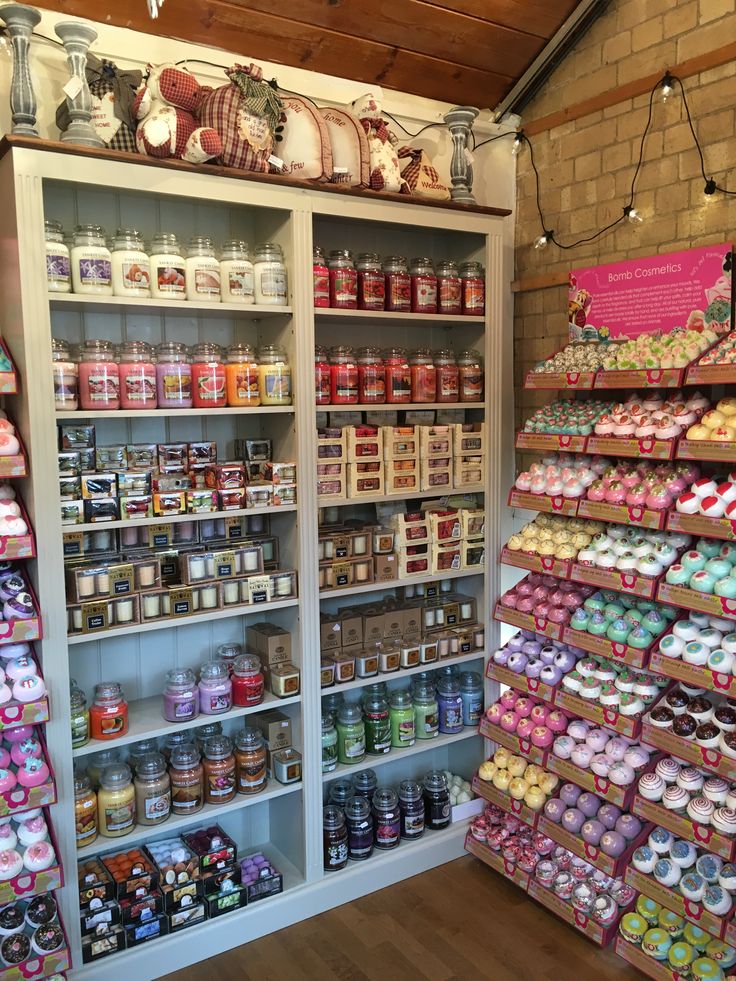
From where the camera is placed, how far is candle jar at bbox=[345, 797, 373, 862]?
2990mm

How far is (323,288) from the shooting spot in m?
2.81

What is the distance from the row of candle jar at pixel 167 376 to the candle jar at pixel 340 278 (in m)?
0.28

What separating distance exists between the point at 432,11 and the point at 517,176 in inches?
31.8

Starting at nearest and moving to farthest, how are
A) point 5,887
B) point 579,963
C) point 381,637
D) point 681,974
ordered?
point 5,887, point 681,974, point 579,963, point 381,637

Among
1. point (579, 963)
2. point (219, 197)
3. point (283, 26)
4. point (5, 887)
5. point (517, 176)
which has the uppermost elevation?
point (283, 26)

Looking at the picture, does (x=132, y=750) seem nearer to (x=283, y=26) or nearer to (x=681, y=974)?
(x=681, y=974)

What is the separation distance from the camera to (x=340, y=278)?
2844 mm

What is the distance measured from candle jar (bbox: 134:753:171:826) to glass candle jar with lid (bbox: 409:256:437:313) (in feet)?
5.99

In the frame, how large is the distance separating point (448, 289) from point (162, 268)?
1106 millimetres

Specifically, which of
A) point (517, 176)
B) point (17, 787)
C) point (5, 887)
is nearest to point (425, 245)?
point (517, 176)

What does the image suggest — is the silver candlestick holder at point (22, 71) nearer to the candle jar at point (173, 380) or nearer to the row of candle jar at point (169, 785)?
the candle jar at point (173, 380)

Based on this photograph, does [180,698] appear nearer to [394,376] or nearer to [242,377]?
[242,377]

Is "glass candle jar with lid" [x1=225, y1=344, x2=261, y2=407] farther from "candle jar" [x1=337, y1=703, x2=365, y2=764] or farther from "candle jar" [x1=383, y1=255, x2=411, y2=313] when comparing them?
"candle jar" [x1=337, y1=703, x2=365, y2=764]

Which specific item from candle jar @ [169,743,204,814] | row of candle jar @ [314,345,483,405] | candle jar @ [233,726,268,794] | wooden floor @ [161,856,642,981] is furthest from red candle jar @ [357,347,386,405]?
wooden floor @ [161,856,642,981]
